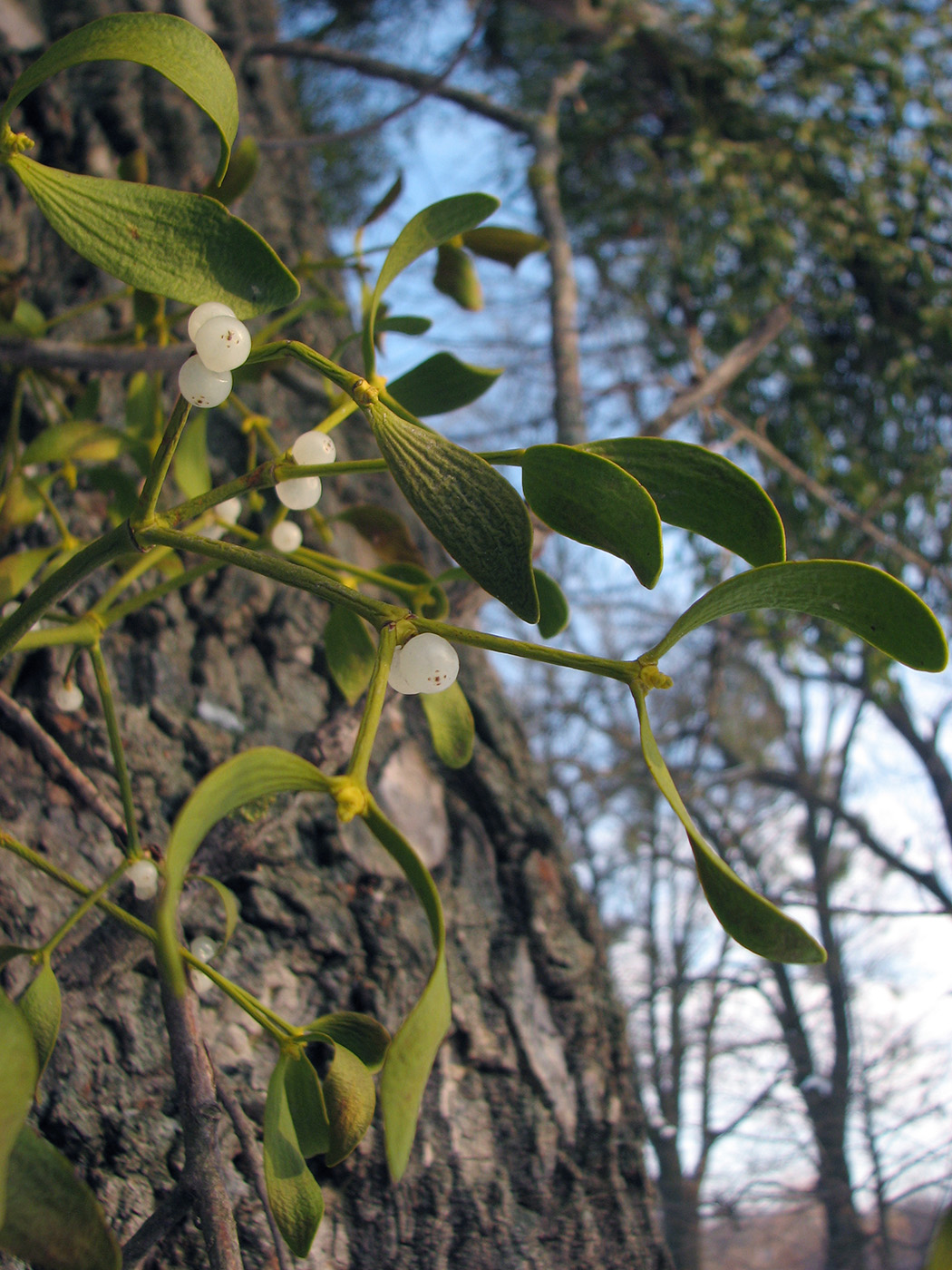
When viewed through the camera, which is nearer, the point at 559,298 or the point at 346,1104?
the point at 346,1104

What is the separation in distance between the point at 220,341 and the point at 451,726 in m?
0.16

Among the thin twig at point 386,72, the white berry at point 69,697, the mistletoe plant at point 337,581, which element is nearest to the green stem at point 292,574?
the mistletoe plant at point 337,581

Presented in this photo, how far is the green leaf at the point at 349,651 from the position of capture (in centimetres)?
34

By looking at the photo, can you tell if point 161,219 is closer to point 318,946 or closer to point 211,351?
point 211,351

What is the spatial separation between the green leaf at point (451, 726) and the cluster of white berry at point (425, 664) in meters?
0.10

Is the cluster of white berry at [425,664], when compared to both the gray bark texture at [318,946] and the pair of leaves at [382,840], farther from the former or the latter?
the gray bark texture at [318,946]

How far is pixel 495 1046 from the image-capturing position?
45cm

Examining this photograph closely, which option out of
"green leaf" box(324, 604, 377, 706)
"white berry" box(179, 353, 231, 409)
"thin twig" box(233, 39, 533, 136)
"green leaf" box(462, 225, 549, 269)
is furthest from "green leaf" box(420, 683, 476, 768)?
"thin twig" box(233, 39, 533, 136)

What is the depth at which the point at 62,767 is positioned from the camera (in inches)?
14.9

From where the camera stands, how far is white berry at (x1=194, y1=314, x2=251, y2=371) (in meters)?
0.20

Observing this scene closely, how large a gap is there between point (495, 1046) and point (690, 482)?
36 cm

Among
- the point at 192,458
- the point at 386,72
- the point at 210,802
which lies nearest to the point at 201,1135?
the point at 210,802

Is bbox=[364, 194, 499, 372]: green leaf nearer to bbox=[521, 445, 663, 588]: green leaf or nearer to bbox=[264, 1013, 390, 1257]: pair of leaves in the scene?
bbox=[521, 445, 663, 588]: green leaf

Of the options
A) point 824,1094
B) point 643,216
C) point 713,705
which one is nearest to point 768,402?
point 643,216
